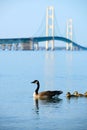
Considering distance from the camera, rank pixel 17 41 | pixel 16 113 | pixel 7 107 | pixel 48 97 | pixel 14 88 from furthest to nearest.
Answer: pixel 17 41 < pixel 14 88 < pixel 48 97 < pixel 7 107 < pixel 16 113

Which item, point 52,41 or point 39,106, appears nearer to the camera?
point 39,106

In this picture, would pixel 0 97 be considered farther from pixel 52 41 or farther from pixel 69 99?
pixel 52 41

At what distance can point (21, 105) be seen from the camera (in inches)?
460

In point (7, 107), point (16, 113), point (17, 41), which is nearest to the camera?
point (16, 113)

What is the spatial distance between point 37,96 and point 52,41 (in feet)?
195

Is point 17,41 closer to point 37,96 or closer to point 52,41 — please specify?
point 52,41

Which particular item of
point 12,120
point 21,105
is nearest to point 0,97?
point 21,105

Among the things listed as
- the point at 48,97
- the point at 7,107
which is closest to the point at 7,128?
the point at 7,107

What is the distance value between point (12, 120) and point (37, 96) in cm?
362

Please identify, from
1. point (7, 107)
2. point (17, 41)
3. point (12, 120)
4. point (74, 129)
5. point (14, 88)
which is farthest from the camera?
point (17, 41)

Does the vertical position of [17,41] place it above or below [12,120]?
below

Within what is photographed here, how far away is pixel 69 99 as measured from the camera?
12.9 metres

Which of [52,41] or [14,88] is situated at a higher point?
[14,88]

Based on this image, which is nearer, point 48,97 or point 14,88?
point 48,97
